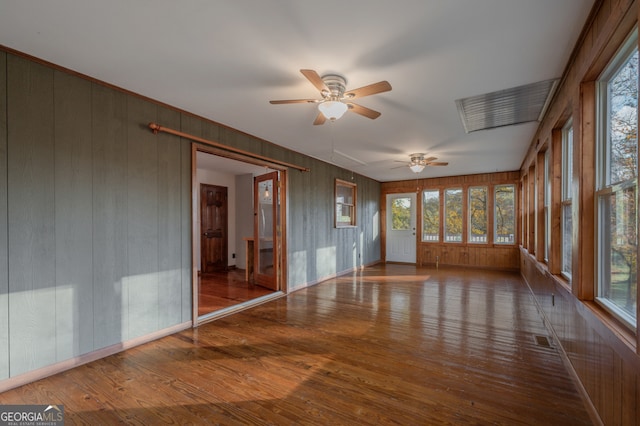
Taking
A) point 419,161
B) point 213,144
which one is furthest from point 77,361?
point 419,161

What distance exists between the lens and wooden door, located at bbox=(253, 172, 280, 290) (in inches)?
196

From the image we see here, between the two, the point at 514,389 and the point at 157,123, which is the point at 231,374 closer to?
the point at 514,389

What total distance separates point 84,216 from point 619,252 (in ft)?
12.7

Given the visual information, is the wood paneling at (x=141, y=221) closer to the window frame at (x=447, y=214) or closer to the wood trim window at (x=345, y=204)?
the wood trim window at (x=345, y=204)

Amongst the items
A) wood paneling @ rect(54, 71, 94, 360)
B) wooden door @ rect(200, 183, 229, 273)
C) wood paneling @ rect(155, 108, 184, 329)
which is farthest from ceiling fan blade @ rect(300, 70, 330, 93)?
wooden door @ rect(200, 183, 229, 273)

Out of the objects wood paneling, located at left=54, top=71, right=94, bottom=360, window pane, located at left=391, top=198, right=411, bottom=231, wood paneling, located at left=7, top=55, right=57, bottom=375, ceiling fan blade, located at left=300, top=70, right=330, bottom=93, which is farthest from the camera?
window pane, located at left=391, top=198, right=411, bottom=231

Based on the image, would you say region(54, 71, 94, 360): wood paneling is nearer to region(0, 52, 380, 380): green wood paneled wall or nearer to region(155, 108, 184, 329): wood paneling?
region(0, 52, 380, 380): green wood paneled wall

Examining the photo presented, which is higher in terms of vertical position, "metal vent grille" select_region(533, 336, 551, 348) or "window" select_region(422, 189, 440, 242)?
"window" select_region(422, 189, 440, 242)

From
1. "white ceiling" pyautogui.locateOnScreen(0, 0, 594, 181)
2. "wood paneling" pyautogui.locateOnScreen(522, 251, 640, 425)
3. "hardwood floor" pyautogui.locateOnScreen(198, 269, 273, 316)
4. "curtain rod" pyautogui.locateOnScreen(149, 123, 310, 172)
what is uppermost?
"white ceiling" pyautogui.locateOnScreen(0, 0, 594, 181)

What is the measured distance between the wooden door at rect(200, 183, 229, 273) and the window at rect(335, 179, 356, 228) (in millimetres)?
2855

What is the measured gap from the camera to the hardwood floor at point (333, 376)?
185cm

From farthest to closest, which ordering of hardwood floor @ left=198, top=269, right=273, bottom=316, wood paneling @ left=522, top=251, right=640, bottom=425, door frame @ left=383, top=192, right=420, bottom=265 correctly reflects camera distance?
door frame @ left=383, top=192, right=420, bottom=265, hardwood floor @ left=198, top=269, right=273, bottom=316, wood paneling @ left=522, top=251, right=640, bottom=425

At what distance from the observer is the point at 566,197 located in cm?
282

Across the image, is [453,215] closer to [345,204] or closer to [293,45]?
[345,204]
